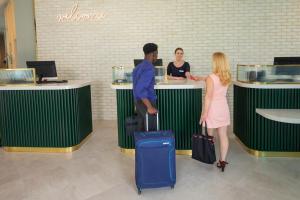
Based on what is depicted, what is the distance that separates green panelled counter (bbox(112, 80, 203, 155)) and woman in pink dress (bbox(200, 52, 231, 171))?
668 mm

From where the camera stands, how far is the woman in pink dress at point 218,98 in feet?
13.7

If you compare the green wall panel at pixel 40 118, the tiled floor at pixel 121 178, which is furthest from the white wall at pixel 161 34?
the tiled floor at pixel 121 178

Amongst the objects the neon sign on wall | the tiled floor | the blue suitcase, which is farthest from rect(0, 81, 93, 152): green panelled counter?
the neon sign on wall

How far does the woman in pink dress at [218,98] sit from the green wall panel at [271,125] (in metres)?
0.82

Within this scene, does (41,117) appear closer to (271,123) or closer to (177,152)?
(177,152)

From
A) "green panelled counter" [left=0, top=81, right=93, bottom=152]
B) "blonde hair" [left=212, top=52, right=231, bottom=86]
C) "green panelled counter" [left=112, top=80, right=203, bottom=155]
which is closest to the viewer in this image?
"blonde hair" [left=212, top=52, right=231, bottom=86]

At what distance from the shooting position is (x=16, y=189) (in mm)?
3986

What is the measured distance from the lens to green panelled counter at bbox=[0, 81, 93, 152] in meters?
5.32

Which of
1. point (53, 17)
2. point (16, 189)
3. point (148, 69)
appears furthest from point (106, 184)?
point (53, 17)

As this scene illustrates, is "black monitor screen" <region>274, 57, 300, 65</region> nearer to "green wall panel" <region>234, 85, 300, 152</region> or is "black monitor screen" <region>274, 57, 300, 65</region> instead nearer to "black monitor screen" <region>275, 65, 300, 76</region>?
"black monitor screen" <region>275, 65, 300, 76</region>

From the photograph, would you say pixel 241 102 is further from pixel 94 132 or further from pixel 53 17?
pixel 53 17

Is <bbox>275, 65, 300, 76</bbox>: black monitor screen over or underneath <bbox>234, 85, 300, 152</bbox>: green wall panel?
over

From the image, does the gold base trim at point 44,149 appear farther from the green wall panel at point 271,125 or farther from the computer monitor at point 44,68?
the green wall panel at point 271,125

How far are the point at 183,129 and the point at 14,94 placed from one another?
2936 mm
